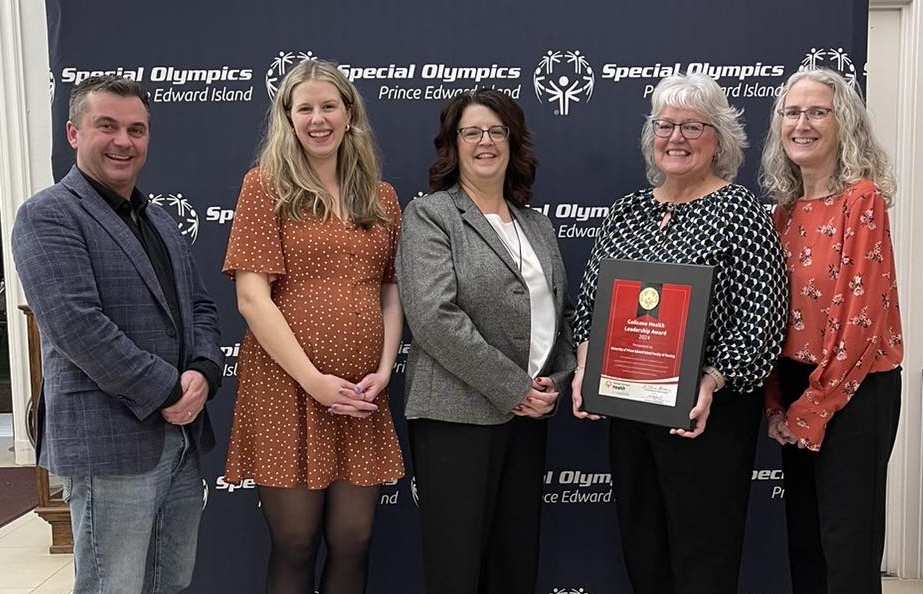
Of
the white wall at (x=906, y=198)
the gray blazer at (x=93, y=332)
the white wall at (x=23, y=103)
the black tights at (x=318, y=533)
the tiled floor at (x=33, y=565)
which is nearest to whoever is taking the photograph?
the gray blazer at (x=93, y=332)

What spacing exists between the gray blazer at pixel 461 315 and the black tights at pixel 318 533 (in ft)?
1.07

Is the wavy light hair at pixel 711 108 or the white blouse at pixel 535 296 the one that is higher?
the wavy light hair at pixel 711 108

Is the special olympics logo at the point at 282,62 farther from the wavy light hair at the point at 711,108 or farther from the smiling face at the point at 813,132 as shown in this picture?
the smiling face at the point at 813,132

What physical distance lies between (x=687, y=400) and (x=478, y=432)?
555mm

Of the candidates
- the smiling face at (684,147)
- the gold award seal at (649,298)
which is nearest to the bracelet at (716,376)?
the gold award seal at (649,298)

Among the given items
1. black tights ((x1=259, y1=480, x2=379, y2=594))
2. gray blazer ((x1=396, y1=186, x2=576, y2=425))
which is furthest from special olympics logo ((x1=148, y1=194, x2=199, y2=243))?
black tights ((x1=259, y1=480, x2=379, y2=594))

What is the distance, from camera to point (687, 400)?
193cm

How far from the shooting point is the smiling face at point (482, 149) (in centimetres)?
215

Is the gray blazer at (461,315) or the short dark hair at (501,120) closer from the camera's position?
the gray blazer at (461,315)

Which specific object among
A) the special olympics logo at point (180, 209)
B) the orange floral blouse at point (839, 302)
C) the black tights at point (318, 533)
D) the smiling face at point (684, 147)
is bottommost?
the black tights at point (318, 533)

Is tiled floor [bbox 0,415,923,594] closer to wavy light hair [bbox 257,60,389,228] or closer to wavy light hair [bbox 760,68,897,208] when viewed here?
wavy light hair [bbox 760,68,897,208]

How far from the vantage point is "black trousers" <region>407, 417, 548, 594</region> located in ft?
6.86

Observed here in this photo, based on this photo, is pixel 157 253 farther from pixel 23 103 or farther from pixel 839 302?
pixel 23 103

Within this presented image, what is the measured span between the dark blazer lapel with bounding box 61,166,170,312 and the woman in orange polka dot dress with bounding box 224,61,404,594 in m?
0.22
